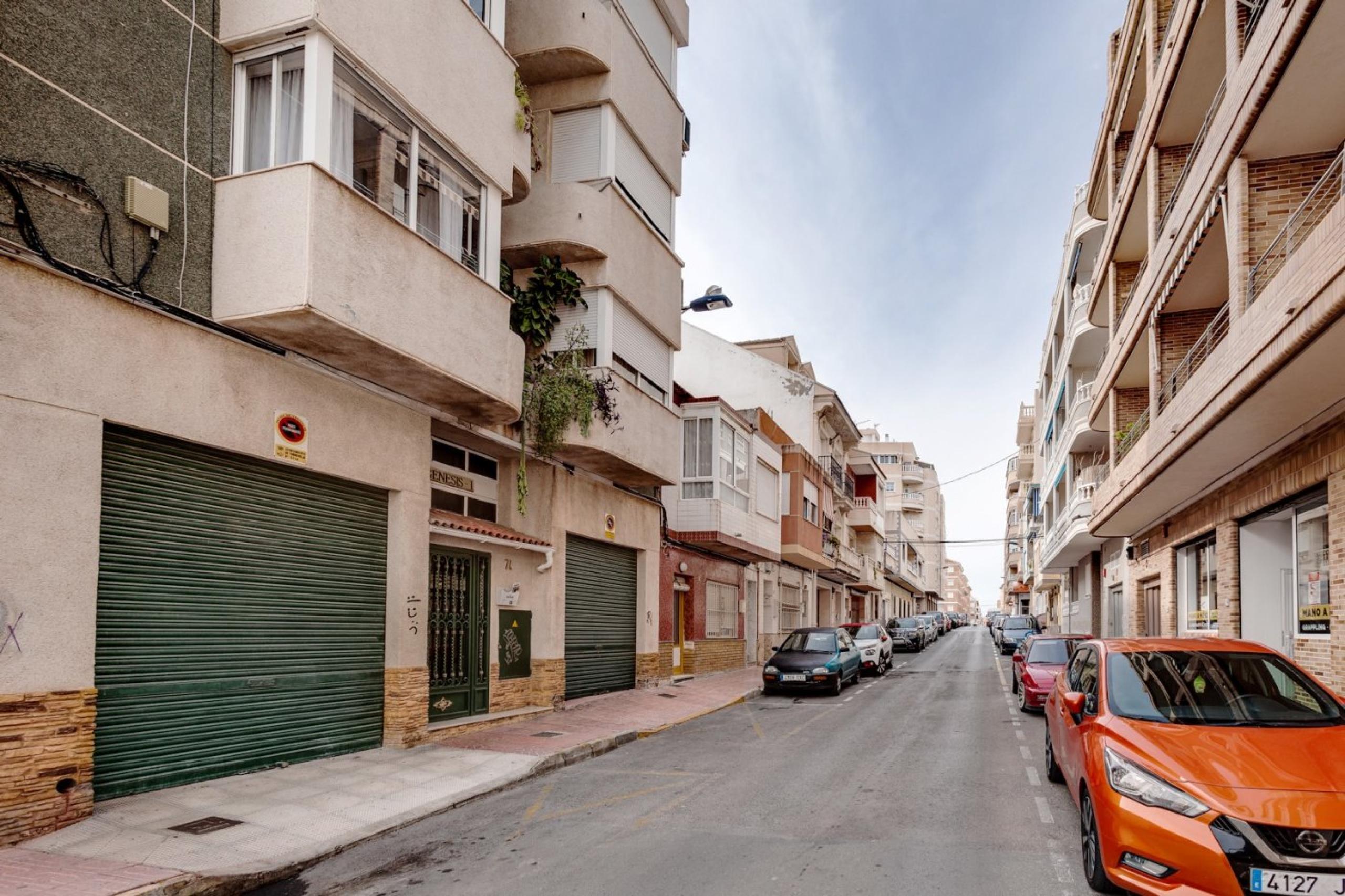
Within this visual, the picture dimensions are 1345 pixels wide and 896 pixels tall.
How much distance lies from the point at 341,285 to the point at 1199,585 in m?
16.3

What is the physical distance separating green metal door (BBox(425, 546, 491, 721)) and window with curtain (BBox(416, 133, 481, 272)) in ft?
13.8

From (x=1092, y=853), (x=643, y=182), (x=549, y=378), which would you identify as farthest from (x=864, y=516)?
(x=1092, y=853)

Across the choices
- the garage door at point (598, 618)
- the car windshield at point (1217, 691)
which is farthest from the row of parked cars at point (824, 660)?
the car windshield at point (1217, 691)

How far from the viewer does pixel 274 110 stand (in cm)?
923

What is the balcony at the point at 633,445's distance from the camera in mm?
15242

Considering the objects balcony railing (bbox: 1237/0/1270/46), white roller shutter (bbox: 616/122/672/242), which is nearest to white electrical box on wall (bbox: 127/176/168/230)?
white roller shutter (bbox: 616/122/672/242)

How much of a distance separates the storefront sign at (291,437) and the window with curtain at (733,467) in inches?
573

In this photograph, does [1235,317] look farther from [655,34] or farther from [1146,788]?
[655,34]

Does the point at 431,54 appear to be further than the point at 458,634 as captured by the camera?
No

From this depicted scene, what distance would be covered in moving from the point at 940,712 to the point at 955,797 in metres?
8.12

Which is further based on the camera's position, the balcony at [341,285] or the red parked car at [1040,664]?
the red parked car at [1040,664]

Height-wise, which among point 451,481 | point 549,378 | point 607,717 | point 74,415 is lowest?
point 607,717

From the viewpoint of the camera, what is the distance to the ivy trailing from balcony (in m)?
14.1

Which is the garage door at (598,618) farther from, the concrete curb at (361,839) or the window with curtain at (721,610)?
the window with curtain at (721,610)
